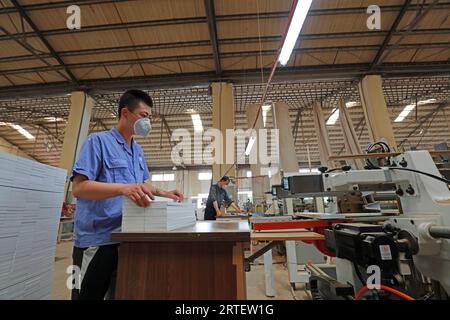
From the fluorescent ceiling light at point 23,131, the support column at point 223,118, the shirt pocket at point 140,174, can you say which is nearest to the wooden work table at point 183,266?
the shirt pocket at point 140,174

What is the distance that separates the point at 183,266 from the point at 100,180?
517 mm

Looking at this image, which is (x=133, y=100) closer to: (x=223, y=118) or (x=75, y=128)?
(x=223, y=118)

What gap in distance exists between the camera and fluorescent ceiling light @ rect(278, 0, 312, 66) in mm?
2046

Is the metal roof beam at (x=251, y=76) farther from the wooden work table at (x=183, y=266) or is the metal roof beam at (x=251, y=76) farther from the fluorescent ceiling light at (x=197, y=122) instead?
the wooden work table at (x=183, y=266)

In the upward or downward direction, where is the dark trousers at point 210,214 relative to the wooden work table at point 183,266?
upward

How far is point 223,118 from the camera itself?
16.5 ft

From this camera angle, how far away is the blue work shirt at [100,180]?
844 mm

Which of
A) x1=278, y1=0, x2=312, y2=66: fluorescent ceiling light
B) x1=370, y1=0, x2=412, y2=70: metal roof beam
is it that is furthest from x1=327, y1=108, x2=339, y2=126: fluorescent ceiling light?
x1=278, y1=0, x2=312, y2=66: fluorescent ceiling light

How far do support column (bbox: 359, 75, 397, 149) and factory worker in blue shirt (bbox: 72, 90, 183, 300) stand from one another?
17.6ft

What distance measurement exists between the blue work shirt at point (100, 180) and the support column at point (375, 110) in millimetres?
5412

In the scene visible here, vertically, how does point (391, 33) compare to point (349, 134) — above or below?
above

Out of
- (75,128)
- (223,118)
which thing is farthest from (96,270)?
(75,128)

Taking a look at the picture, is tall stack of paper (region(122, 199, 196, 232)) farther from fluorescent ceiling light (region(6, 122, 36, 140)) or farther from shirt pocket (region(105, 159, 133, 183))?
Result: fluorescent ceiling light (region(6, 122, 36, 140))
